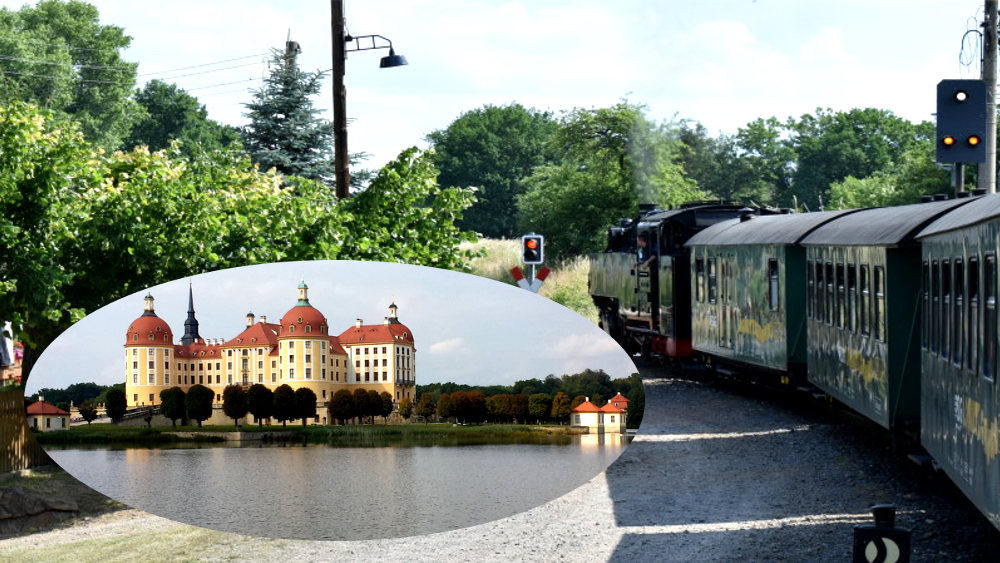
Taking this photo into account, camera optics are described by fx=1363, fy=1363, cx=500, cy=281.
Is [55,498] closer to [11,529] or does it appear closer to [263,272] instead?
[11,529]

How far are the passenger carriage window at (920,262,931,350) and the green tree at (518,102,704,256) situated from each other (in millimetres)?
48246

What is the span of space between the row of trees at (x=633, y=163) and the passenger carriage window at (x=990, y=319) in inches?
1956

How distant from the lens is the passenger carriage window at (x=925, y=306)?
10.4m

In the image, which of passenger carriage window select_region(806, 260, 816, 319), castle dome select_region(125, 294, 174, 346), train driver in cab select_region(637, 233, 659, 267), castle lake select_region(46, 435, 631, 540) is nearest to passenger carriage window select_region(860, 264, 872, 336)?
passenger carriage window select_region(806, 260, 816, 319)

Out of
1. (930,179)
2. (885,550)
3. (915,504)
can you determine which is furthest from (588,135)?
(885,550)

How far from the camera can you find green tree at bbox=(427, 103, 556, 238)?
102 metres

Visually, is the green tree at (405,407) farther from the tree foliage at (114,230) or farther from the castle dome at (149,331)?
the tree foliage at (114,230)

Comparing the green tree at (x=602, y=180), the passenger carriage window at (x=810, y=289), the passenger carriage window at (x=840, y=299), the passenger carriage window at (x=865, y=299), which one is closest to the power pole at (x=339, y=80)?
the passenger carriage window at (x=810, y=289)

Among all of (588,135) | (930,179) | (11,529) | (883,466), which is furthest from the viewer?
(588,135)

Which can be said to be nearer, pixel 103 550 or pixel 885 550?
pixel 885 550

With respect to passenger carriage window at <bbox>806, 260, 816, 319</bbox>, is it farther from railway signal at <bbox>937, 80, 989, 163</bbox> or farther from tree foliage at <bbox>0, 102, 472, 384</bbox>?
tree foliage at <bbox>0, 102, 472, 384</bbox>

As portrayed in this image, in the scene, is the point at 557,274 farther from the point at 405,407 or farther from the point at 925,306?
the point at 405,407

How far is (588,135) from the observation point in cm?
6719

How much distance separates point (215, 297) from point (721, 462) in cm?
917
